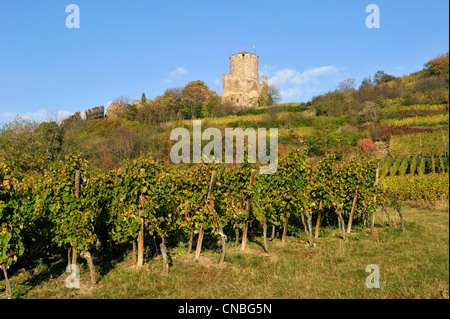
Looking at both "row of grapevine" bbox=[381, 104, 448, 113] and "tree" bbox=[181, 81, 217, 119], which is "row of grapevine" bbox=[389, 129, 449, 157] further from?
"tree" bbox=[181, 81, 217, 119]

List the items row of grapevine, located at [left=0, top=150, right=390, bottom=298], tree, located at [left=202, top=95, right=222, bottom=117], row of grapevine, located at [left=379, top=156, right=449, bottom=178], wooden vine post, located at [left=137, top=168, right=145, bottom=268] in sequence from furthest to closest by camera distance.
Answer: tree, located at [left=202, top=95, right=222, bottom=117] < row of grapevine, located at [left=379, top=156, right=449, bottom=178] < wooden vine post, located at [left=137, top=168, right=145, bottom=268] < row of grapevine, located at [left=0, top=150, right=390, bottom=298]

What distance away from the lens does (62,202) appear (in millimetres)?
6016

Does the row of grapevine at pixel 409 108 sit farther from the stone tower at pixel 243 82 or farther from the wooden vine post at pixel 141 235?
the wooden vine post at pixel 141 235

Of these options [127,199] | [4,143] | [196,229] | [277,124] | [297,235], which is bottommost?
[297,235]

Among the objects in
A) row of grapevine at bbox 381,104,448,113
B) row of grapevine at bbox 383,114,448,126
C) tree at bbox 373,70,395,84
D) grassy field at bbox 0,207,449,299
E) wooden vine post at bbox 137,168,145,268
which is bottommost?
grassy field at bbox 0,207,449,299

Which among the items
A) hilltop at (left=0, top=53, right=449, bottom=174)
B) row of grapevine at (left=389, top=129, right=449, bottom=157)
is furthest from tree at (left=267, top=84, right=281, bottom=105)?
row of grapevine at (left=389, top=129, right=449, bottom=157)

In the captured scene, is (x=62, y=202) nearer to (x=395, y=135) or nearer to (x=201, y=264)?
(x=201, y=264)

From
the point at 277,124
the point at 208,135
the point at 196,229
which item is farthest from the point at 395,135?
the point at 196,229

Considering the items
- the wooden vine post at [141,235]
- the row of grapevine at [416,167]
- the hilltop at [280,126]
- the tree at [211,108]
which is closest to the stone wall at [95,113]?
the hilltop at [280,126]

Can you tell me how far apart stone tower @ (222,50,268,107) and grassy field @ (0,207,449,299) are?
196 ft

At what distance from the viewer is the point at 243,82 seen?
6894 cm

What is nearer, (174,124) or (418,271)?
(418,271)

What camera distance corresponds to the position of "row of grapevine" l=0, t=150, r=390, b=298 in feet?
18.9
